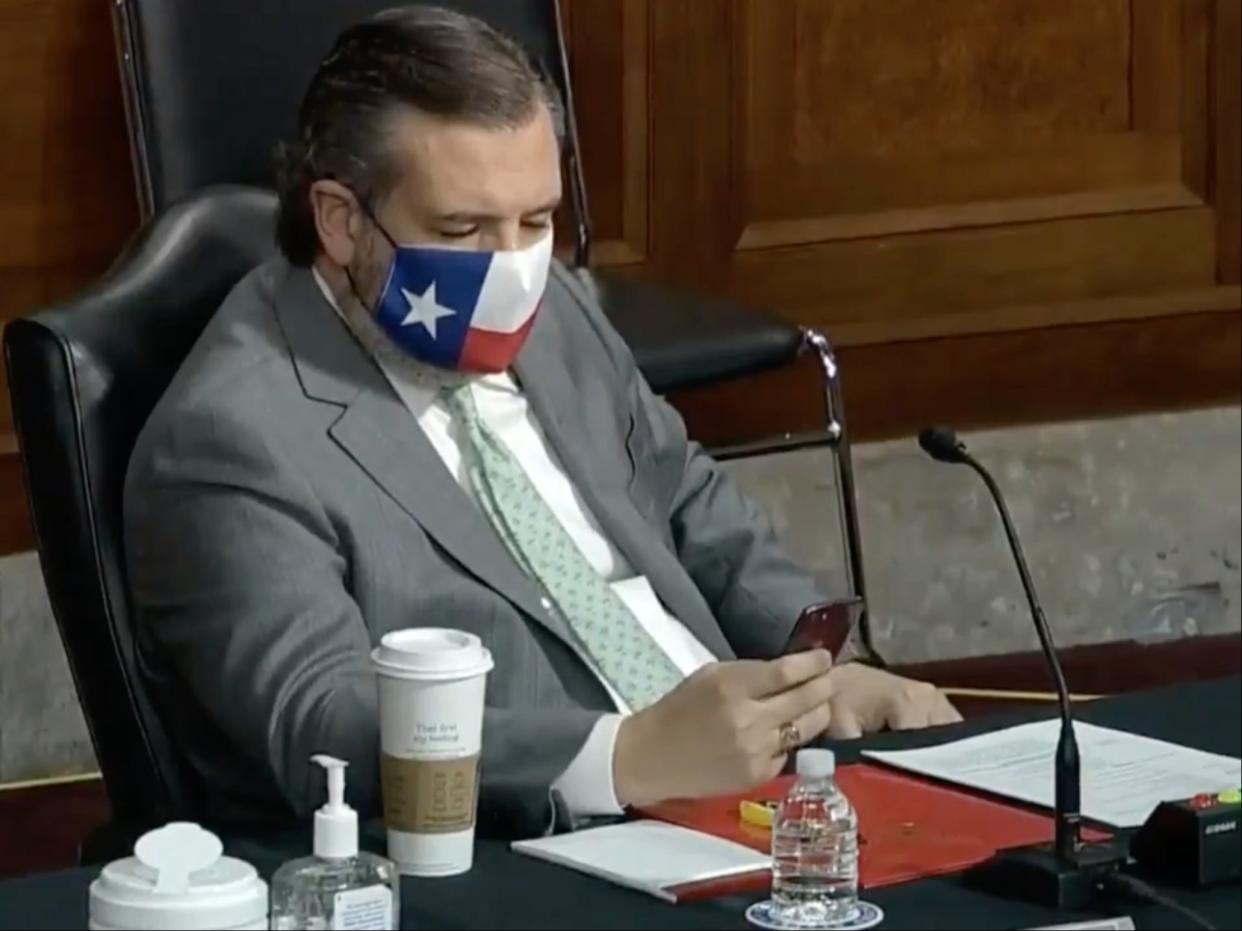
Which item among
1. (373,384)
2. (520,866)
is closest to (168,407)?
(373,384)

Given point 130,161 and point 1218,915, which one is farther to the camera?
point 130,161

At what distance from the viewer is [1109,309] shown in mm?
4391

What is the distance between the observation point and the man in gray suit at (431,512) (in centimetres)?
205

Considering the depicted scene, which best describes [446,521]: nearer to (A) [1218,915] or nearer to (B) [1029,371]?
(A) [1218,915]

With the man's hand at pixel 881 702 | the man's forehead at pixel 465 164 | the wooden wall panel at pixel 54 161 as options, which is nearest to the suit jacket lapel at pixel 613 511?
the man's hand at pixel 881 702

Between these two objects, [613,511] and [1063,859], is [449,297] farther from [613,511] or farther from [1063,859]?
[1063,859]

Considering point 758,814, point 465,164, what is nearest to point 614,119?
point 465,164

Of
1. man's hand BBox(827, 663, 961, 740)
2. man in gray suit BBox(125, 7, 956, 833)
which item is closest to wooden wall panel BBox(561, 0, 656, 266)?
man in gray suit BBox(125, 7, 956, 833)

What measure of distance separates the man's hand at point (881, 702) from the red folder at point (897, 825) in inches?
11.8

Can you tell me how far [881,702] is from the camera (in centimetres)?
244

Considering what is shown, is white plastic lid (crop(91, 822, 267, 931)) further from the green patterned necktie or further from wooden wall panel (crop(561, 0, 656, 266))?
wooden wall panel (crop(561, 0, 656, 266))

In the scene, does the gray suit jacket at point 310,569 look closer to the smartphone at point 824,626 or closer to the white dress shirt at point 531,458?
the white dress shirt at point 531,458

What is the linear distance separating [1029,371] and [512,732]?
2.44 metres

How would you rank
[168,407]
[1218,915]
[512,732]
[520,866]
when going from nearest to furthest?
[1218,915] < [520,866] < [512,732] < [168,407]
